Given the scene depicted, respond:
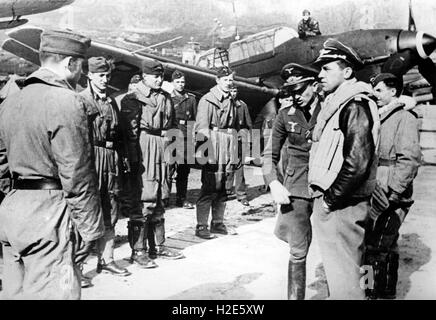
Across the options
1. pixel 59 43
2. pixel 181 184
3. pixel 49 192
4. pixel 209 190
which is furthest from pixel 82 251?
pixel 181 184

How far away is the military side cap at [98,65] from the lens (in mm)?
4066

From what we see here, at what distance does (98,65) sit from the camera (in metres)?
4.09

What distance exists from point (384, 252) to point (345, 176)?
144cm

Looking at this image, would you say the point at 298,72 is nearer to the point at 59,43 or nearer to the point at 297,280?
the point at 297,280

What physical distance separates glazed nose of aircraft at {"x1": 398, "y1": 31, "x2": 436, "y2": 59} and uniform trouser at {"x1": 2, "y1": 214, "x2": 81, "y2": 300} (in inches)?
347

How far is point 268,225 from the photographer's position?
6.19m

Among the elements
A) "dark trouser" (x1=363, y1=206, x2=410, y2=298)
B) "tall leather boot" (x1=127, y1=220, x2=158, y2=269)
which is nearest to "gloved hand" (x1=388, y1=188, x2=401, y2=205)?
"dark trouser" (x1=363, y1=206, x2=410, y2=298)

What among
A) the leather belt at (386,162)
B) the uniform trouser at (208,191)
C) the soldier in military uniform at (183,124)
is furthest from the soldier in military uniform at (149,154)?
the soldier in military uniform at (183,124)

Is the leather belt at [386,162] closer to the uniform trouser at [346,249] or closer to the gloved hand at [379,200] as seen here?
the gloved hand at [379,200]
